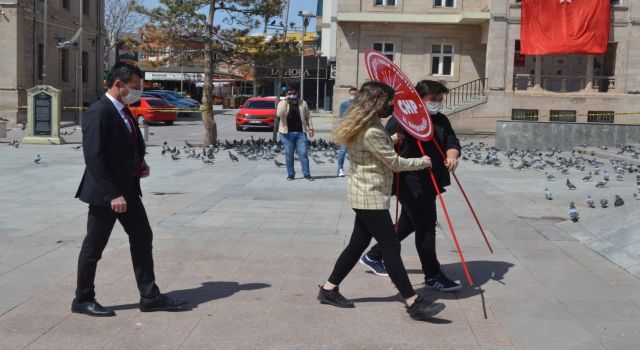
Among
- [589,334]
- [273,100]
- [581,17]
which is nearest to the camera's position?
[589,334]

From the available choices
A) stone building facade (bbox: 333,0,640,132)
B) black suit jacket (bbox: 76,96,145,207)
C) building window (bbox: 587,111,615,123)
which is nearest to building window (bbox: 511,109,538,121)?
stone building facade (bbox: 333,0,640,132)

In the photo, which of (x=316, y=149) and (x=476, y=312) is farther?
(x=316, y=149)

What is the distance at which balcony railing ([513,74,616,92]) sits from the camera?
3034 cm

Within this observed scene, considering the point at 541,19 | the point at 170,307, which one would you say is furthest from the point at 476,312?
the point at 541,19

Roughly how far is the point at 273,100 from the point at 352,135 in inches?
1093

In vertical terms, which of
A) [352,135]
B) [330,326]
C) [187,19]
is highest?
[187,19]

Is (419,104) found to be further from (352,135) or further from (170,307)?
(170,307)

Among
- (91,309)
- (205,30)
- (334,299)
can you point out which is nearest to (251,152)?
(205,30)

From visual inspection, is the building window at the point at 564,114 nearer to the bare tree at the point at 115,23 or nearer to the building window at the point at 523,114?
the building window at the point at 523,114

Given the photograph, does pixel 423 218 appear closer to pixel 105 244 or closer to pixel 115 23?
pixel 105 244

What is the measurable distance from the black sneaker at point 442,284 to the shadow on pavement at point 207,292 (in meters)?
1.35

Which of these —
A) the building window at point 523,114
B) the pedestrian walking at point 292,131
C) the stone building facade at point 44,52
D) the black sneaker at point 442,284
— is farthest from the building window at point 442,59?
the black sneaker at point 442,284

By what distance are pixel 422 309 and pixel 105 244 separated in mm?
2299

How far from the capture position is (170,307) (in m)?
5.31
